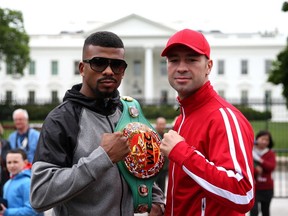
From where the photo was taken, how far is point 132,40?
223 ft

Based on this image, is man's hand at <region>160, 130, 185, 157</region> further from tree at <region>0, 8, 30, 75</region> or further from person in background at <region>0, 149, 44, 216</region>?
tree at <region>0, 8, 30, 75</region>

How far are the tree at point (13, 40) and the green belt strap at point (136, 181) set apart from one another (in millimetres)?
38544

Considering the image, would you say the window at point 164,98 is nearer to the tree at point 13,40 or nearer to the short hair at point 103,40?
the tree at point 13,40

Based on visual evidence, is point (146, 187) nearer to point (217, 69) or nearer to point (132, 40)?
point (132, 40)

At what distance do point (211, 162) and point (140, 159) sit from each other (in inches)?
14.3

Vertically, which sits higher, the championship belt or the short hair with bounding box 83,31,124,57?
the short hair with bounding box 83,31,124,57

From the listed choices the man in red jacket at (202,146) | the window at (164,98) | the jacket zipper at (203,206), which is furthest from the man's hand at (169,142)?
the window at (164,98)

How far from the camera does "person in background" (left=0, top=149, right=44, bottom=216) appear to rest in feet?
14.9

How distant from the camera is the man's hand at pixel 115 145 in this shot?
2490 millimetres

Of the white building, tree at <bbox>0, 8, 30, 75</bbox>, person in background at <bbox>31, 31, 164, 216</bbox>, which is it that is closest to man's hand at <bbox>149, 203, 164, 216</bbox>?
person in background at <bbox>31, 31, 164, 216</bbox>

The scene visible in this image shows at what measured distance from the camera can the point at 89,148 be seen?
102 inches

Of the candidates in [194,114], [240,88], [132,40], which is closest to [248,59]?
[240,88]

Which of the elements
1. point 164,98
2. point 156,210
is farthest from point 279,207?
point 164,98

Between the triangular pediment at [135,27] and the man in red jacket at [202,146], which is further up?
the triangular pediment at [135,27]
